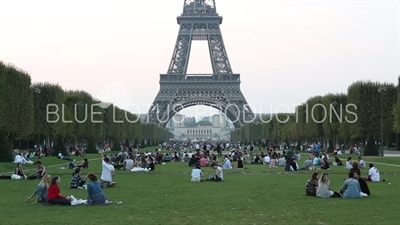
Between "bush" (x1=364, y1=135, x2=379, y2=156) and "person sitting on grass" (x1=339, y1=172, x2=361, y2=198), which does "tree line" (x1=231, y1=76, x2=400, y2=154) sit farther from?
"person sitting on grass" (x1=339, y1=172, x2=361, y2=198)

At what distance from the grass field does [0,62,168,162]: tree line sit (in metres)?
21.2

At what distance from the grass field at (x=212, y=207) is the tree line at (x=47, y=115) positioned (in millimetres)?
21180

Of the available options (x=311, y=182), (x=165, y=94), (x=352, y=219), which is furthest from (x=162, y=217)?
(x=165, y=94)

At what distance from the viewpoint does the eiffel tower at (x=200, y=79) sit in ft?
385

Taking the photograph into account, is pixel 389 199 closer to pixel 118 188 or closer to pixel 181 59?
pixel 118 188

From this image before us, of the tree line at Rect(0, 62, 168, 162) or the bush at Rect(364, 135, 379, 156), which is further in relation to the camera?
the bush at Rect(364, 135, 379, 156)

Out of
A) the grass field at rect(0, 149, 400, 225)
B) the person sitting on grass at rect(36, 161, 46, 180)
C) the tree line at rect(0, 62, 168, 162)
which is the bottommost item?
the grass field at rect(0, 149, 400, 225)

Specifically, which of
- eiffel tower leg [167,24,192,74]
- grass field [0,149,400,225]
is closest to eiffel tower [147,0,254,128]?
eiffel tower leg [167,24,192,74]

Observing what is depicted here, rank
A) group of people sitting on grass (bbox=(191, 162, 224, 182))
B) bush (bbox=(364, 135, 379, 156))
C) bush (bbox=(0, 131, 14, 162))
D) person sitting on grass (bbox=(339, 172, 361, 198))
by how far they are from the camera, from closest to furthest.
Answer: person sitting on grass (bbox=(339, 172, 361, 198))
group of people sitting on grass (bbox=(191, 162, 224, 182))
bush (bbox=(0, 131, 14, 162))
bush (bbox=(364, 135, 379, 156))

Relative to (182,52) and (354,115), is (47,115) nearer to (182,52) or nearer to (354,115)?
(354,115)

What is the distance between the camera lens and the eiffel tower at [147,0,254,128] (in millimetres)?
117250

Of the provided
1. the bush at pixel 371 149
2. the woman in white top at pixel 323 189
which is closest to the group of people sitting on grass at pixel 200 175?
the woman in white top at pixel 323 189

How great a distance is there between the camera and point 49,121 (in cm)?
5956

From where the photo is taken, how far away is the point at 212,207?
1692 cm
